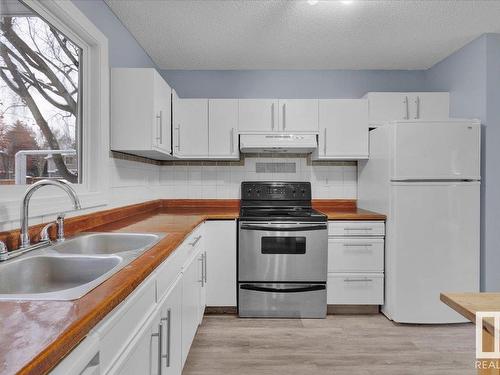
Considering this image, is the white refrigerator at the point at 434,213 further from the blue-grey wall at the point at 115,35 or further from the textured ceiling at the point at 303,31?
the blue-grey wall at the point at 115,35

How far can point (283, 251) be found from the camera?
110 inches

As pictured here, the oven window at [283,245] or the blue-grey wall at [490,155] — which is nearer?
the blue-grey wall at [490,155]

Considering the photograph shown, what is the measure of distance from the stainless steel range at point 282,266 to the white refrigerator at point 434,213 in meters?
0.63

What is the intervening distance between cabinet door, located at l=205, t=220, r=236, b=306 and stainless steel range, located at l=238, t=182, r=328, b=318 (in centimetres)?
7

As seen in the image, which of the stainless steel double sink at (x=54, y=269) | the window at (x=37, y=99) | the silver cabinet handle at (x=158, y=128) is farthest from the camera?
the silver cabinet handle at (x=158, y=128)

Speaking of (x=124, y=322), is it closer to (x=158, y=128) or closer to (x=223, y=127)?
(x=158, y=128)

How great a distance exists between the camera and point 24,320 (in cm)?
71

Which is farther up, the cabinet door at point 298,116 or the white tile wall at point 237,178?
the cabinet door at point 298,116

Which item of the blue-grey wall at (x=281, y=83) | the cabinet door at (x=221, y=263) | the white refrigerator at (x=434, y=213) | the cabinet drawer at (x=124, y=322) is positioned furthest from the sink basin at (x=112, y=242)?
the blue-grey wall at (x=281, y=83)

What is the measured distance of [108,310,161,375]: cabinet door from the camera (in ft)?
3.07

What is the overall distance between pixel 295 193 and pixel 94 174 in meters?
1.94

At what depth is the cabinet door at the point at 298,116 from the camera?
3117 millimetres

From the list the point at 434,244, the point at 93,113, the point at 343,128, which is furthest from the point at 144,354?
the point at 343,128

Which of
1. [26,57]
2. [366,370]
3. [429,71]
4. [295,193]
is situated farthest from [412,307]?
[26,57]
